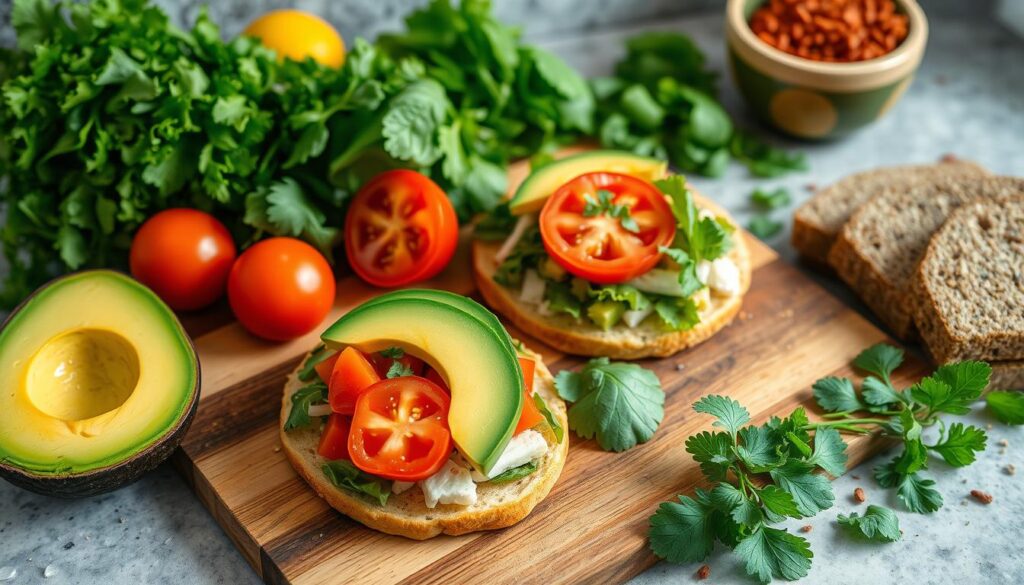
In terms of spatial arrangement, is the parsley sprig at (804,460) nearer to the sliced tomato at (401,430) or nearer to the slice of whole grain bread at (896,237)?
the slice of whole grain bread at (896,237)

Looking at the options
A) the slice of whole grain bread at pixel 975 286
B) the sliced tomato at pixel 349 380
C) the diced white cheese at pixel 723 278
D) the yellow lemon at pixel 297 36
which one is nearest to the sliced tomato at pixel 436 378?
the sliced tomato at pixel 349 380

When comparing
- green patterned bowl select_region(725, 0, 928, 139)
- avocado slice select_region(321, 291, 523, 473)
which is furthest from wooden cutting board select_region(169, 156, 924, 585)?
green patterned bowl select_region(725, 0, 928, 139)

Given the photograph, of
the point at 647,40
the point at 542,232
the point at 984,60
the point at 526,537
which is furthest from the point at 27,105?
the point at 984,60

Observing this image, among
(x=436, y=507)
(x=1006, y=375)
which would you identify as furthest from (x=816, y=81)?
(x=436, y=507)

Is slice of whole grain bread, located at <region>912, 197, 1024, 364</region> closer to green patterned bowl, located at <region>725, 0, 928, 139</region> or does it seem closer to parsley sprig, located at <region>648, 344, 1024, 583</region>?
parsley sprig, located at <region>648, 344, 1024, 583</region>

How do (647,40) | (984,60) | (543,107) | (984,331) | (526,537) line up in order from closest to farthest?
(526,537) → (984,331) → (543,107) → (647,40) → (984,60)

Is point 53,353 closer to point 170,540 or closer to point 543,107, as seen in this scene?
point 170,540
